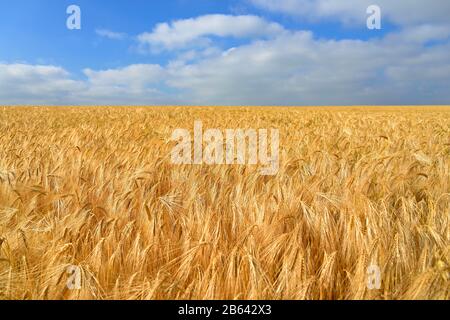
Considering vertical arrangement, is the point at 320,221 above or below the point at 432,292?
above

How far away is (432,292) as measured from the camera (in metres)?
1.32

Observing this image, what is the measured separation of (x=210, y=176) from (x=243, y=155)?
2.55 ft

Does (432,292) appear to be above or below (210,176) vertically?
below

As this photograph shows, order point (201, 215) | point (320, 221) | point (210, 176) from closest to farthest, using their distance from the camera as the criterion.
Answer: point (320, 221)
point (201, 215)
point (210, 176)

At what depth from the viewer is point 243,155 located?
3.77 meters

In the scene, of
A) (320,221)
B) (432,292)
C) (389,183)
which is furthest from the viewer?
(389,183)

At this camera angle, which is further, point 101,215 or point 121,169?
point 121,169

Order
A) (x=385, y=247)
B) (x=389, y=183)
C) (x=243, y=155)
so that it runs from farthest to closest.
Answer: (x=243, y=155) → (x=389, y=183) → (x=385, y=247)
